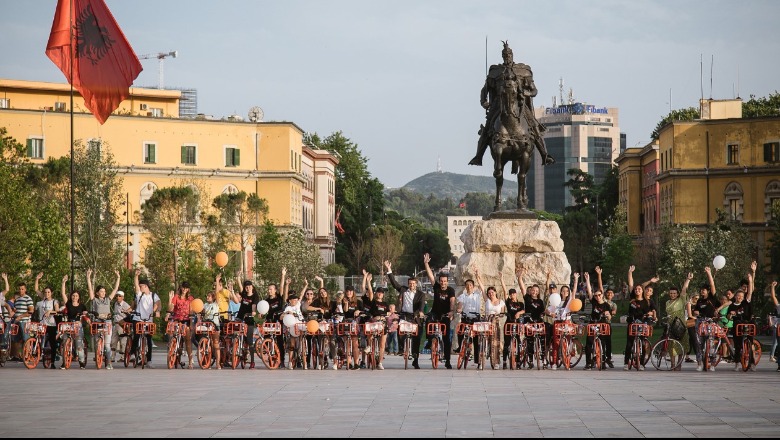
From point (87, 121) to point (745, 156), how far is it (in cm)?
4627

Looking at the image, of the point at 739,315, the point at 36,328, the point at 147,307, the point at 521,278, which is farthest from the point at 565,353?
the point at 36,328

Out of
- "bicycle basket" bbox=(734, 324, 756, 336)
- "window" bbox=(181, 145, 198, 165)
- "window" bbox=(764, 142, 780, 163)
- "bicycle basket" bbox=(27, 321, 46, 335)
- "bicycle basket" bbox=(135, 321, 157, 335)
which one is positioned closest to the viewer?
"bicycle basket" bbox=(734, 324, 756, 336)

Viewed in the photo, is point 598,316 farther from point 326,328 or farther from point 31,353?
point 31,353

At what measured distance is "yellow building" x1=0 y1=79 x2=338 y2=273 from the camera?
92500mm

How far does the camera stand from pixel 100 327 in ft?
89.4

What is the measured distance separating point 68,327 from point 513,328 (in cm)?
886

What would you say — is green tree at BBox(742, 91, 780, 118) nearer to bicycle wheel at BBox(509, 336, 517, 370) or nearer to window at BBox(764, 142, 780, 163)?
window at BBox(764, 142, 780, 163)

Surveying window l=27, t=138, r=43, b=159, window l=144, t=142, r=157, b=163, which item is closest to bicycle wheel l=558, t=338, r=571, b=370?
window l=27, t=138, r=43, b=159

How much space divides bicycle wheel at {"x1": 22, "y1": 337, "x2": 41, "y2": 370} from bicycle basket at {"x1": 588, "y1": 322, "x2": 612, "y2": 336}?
10.9 meters

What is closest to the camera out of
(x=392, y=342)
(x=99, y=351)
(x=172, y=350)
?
(x=99, y=351)

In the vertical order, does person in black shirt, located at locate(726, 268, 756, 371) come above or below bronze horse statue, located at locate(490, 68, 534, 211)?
below

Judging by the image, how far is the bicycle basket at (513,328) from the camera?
26047 mm

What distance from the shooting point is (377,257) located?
4911 inches

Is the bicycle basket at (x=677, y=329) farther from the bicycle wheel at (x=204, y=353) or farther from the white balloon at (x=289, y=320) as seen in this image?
the bicycle wheel at (x=204, y=353)
